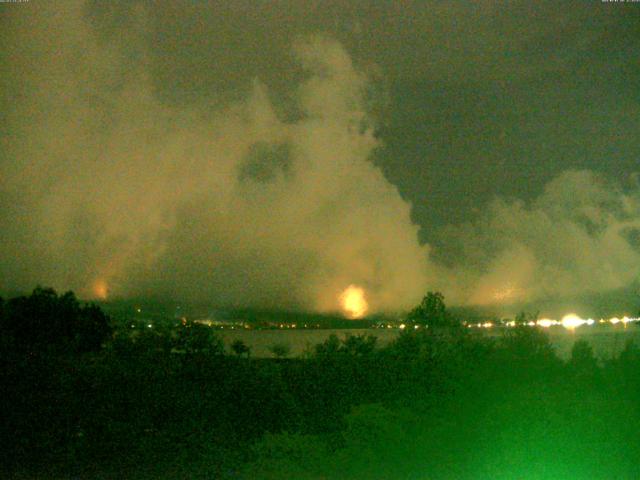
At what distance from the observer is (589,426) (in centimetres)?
1202

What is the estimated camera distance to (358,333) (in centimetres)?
1423

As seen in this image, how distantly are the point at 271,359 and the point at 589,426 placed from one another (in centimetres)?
554

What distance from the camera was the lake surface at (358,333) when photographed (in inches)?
528

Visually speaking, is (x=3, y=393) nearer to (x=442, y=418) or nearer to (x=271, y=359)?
→ (x=271, y=359)

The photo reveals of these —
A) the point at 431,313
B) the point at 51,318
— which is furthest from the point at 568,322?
the point at 51,318

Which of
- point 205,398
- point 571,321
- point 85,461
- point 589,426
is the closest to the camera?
point 85,461

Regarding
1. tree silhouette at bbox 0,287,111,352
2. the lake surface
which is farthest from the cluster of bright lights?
tree silhouette at bbox 0,287,111,352

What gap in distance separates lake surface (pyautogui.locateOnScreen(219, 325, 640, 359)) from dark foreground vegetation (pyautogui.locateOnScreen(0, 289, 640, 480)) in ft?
1.32

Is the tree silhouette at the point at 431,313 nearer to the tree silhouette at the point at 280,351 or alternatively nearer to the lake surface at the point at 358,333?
the lake surface at the point at 358,333

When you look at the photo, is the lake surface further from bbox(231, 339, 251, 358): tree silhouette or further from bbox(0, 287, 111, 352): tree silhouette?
bbox(0, 287, 111, 352): tree silhouette

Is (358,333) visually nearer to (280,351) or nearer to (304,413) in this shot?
(280,351)

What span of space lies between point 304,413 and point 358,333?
2.86 meters

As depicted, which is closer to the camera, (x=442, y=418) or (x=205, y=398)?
(x=205, y=398)

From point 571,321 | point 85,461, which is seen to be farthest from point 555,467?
point 571,321
